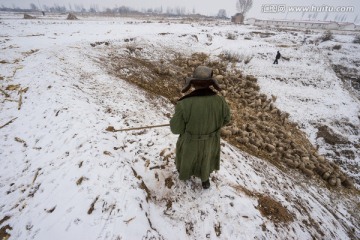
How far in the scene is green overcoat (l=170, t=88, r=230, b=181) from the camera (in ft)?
8.07

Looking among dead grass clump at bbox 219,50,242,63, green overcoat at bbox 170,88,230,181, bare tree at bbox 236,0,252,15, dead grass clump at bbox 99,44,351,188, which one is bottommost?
dead grass clump at bbox 99,44,351,188

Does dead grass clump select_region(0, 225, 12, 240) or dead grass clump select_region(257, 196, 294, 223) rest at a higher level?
dead grass clump select_region(0, 225, 12, 240)

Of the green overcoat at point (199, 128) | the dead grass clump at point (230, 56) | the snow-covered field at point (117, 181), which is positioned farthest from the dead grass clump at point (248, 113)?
the dead grass clump at point (230, 56)

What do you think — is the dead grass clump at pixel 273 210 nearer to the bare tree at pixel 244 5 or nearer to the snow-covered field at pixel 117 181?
the snow-covered field at pixel 117 181

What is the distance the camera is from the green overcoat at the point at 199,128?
2461 mm

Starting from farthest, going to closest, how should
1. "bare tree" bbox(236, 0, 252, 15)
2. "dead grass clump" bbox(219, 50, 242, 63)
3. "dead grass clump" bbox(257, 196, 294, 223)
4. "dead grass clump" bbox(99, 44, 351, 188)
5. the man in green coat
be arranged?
"bare tree" bbox(236, 0, 252, 15) → "dead grass clump" bbox(219, 50, 242, 63) → "dead grass clump" bbox(99, 44, 351, 188) → "dead grass clump" bbox(257, 196, 294, 223) → the man in green coat

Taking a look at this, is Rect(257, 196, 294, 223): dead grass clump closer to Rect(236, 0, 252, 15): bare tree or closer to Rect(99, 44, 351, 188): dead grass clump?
Rect(99, 44, 351, 188): dead grass clump

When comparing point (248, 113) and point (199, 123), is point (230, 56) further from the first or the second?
point (199, 123)

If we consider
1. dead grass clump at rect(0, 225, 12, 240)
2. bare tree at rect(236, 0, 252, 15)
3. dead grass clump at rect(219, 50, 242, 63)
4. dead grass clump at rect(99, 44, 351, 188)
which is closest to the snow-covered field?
dead grass clump at rect(0, 225, 12, 240)

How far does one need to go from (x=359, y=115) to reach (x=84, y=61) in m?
13.0

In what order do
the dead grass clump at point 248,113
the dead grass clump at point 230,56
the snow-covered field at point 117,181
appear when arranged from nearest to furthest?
the snow-covered field at point 117,181 → the dead grass clump at point 248,113 → the dead grass clump at point 230,56

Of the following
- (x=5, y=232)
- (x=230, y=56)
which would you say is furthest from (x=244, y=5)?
(x=5, y=232)

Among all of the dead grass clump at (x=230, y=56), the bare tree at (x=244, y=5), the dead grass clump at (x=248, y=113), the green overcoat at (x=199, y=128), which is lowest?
the dead grass clump at (x=248, y=113)

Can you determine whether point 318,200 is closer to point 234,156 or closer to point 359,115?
point 234,156
